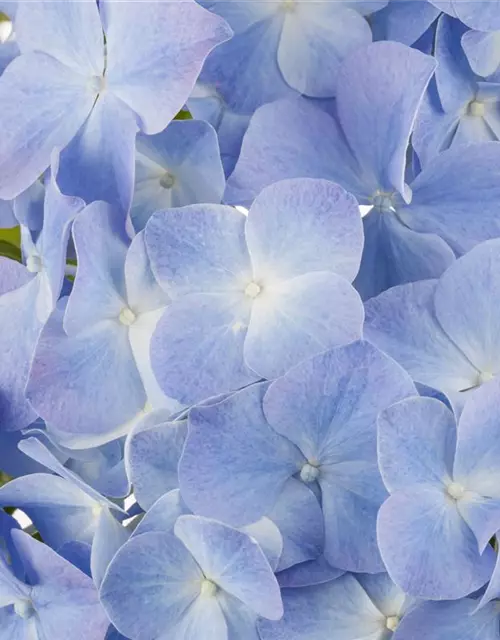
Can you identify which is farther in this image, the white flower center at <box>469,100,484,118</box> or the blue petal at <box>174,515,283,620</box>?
the white flower center at <box>469,100,484,118</box>

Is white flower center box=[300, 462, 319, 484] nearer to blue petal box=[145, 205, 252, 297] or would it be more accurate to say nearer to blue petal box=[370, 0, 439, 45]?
blue petal box=[145, 205, 252, 297]

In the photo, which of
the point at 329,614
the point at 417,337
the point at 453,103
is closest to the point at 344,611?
the point at 329,614

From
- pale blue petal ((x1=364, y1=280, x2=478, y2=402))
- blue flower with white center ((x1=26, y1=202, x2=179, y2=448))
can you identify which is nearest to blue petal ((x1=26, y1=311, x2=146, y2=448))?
blue flower with white center ((x1=26, y1=202, x2=179, y2=448))

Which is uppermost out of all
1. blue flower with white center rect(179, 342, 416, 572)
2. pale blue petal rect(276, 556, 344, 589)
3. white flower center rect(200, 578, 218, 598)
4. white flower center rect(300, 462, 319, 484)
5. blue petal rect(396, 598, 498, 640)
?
blue flower with white center rect(179, 342, 416, 572)

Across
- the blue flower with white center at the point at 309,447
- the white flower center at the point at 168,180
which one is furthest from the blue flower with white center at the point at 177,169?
the blue flower with white center at the point at 309,447

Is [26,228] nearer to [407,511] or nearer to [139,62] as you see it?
[139,62]

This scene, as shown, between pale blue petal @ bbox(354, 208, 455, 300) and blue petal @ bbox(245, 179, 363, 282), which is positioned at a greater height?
blue petal @ bbox(245, 179, 363, 282)

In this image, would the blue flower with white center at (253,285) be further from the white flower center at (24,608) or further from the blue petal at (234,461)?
the white flower center at (24,608)
